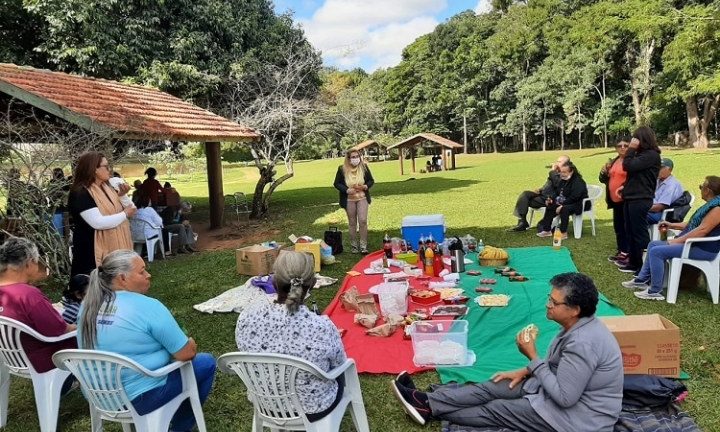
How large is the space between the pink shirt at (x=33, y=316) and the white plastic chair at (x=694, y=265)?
5.36 meters

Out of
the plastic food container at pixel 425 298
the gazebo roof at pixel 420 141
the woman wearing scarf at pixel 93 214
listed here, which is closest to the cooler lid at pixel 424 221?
the plastic food container at pixel 425 298

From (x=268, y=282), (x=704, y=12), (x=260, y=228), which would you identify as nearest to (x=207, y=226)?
(x=260, y=228)

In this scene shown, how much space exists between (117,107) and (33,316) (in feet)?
22.7

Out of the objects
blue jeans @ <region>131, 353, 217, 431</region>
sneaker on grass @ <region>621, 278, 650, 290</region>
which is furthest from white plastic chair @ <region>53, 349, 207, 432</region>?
sneaker on grass @ <region>621, 278, 650, 290</region>

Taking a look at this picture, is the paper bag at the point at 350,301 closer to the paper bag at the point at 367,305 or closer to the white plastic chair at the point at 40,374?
the paper bag at the point at 367,305

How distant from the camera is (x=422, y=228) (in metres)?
7.52

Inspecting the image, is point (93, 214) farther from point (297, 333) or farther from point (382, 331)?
point (297, 333)

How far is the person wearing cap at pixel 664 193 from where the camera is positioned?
693 cm

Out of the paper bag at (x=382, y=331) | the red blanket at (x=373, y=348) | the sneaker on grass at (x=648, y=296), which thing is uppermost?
the sneaker on grass at (x=648, y=296)

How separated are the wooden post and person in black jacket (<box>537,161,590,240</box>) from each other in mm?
7292

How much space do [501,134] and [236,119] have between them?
4489cm

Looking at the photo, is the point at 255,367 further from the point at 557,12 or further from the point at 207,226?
the point at 557,12

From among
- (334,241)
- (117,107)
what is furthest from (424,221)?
(117,107)

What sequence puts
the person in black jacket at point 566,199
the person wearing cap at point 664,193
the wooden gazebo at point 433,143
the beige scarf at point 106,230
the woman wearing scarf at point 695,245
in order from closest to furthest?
the beige scarf at point 106,230
the woman wearing scarf at point 695,245
the person wearing cap at point 664,193
the person in black jacket at point 566,199
the wooden gazebo at point 433,143
